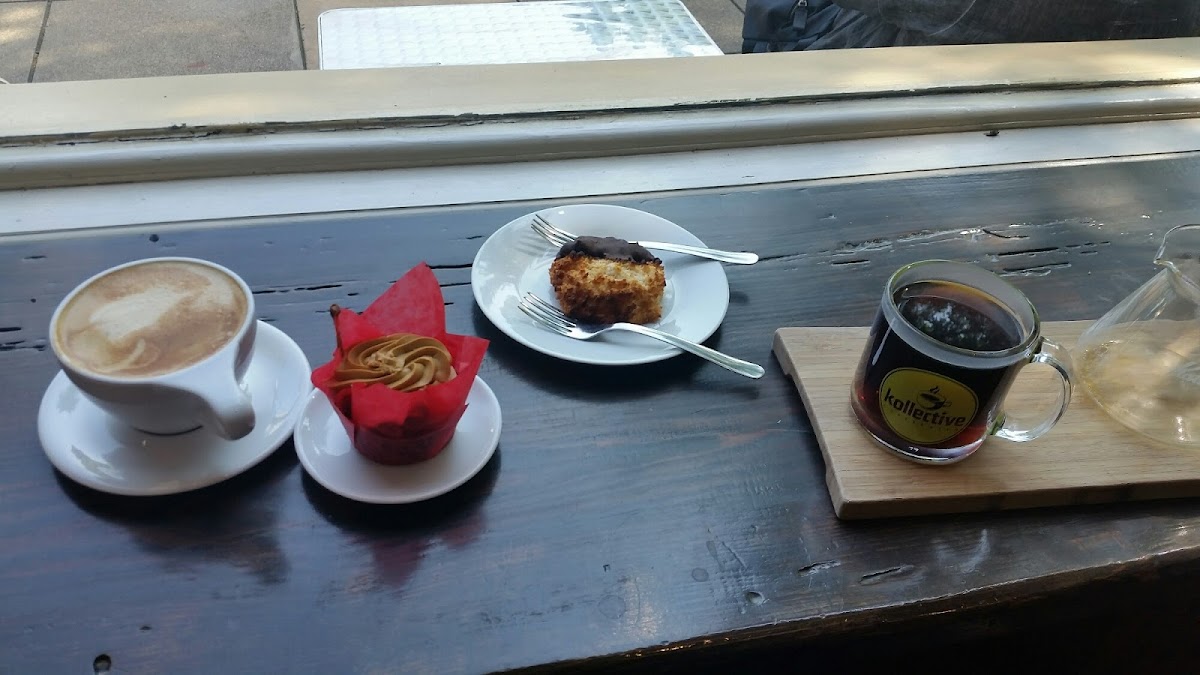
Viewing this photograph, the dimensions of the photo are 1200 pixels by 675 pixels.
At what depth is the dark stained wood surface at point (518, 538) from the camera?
583mm

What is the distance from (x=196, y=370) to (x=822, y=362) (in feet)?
1.74

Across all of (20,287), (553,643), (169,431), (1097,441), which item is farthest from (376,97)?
(1097,441)

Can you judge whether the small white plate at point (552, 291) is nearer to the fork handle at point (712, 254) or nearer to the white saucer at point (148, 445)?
the fork handle at point (712, 254)

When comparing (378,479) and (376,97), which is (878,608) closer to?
(378,479)

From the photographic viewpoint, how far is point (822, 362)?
80cm

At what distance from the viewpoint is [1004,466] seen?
2.38ft

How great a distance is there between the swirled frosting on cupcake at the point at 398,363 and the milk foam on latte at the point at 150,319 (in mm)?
92

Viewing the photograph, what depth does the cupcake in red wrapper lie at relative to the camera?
63 cm

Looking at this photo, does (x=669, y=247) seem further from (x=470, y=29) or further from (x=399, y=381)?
(x=470, y=29)

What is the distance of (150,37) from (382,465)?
1.13 meters

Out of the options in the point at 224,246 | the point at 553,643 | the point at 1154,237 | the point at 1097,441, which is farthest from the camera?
the point at 1154,237

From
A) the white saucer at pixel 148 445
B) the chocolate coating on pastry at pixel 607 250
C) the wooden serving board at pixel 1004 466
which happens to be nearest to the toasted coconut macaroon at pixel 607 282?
the chocolate coating on pastry at pixel 607 250

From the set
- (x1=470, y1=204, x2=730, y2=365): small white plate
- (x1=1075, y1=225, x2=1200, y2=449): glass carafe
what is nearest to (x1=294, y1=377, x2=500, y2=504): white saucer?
(x1=470, y1=204, x2=730, y2=365): small white plate

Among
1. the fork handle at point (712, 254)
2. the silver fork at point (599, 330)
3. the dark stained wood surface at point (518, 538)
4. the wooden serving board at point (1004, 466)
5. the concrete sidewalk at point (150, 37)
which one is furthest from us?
the concrete sidewalk at point (150, 37)
